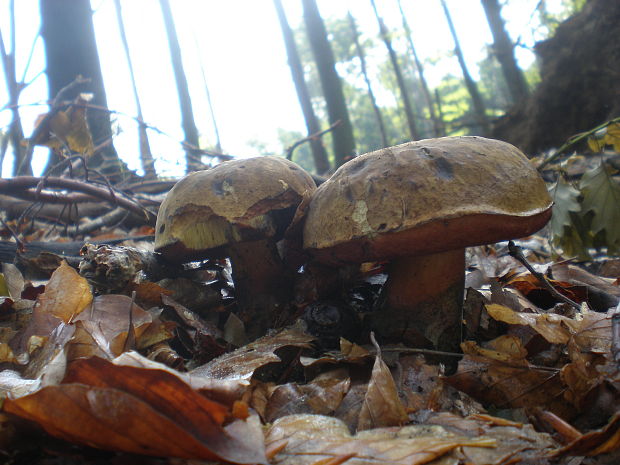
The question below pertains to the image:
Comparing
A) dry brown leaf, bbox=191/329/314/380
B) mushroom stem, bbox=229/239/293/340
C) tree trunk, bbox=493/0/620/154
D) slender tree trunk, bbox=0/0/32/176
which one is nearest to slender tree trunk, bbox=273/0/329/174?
tree trunk, bbox=493/0/620/154

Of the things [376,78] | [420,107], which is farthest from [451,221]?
[420,107]

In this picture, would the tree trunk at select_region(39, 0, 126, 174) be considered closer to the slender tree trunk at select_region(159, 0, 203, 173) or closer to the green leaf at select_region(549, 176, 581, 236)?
the green leaf at select_region(549, 176, 581, 236)

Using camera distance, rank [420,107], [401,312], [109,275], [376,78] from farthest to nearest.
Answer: [420,107] < [376,78] < [401,312] < [109,275]

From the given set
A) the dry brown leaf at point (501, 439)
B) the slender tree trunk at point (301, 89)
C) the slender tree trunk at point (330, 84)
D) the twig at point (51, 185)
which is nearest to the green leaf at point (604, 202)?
the dry brown leaf at point (501, 439)

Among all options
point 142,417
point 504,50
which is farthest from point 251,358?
point 504,50

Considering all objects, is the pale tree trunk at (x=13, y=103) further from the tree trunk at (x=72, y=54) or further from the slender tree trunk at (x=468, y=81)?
the slender tree trunk at (x=468, y=81)

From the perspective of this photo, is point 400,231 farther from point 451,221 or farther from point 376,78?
point 376,78

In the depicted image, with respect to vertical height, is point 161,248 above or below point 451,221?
above
